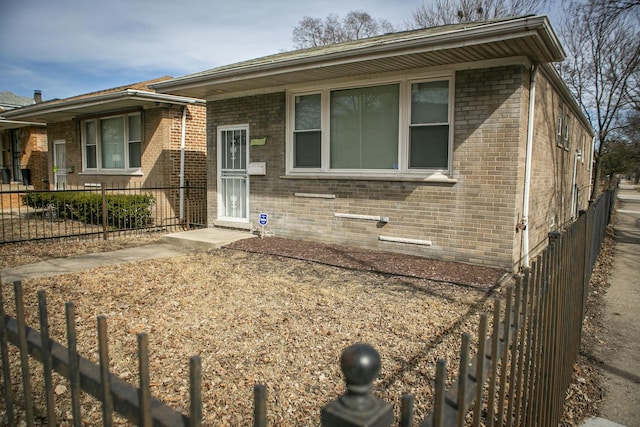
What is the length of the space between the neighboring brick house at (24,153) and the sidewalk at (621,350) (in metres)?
20.1

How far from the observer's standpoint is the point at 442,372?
117cm

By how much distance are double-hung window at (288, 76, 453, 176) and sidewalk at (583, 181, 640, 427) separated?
319 cm

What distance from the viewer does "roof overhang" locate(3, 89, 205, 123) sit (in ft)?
37.1

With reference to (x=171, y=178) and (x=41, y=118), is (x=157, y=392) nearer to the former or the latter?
(x=171, y=178)

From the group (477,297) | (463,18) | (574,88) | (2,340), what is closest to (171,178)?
(477,297)

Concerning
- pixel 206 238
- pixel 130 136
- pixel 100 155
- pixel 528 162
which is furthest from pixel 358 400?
pixel 100 155

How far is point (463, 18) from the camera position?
80.7 feet

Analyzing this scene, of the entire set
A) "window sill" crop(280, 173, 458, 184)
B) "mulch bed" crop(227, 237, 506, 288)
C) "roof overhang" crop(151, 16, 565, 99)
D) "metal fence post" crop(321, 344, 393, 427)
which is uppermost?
"roof overhang" crop(151, 16, 565, 99)

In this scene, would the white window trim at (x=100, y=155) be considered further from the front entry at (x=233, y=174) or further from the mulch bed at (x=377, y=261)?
the mulch bed at (x=377, y=261)

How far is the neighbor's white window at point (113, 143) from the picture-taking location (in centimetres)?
1333

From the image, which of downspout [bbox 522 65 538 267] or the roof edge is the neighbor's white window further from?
downspout [bbox 522 65 538 267]

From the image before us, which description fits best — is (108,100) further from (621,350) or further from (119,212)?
(621,350)

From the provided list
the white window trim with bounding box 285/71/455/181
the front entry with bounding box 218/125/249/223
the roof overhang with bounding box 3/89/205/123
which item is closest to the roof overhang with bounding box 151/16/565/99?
the white window trim with bounding box 285/71/455/181

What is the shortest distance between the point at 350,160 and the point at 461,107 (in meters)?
2.33
